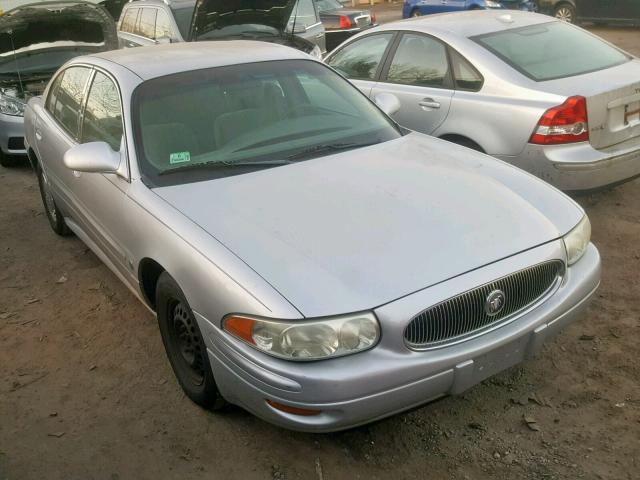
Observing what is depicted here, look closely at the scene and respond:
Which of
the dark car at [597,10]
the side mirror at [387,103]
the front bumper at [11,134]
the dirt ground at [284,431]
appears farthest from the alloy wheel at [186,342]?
the dark car at [597,10]

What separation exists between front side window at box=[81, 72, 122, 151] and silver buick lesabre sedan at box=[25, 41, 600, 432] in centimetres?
2

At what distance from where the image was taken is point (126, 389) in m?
3.54

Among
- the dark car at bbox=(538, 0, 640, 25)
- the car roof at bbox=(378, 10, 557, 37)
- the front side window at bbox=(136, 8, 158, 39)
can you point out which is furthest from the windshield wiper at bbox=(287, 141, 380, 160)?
the dark car at bbox=(538, 0, 640, 25)

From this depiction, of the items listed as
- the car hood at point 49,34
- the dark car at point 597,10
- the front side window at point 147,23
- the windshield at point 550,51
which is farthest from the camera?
the dark car at point 597,10

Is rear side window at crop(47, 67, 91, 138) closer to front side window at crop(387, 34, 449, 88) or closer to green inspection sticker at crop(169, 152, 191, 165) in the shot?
green inspection sticker at crop(169, 152, 191, 165)

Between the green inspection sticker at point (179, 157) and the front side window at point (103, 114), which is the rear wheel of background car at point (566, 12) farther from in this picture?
the green inspection sticker at point (179, 157)

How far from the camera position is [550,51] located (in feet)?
17.5

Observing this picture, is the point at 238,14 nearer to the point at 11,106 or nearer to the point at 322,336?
the point at 11,106

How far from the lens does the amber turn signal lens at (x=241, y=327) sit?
262 centimetres

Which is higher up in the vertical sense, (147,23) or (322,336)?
(147,23)

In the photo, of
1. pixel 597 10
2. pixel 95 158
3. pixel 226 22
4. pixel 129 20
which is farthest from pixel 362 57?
pixel 597 10

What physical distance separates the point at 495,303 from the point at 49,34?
740 centimetres

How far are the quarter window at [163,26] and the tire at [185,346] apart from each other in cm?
655

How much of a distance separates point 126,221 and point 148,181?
26 cm
